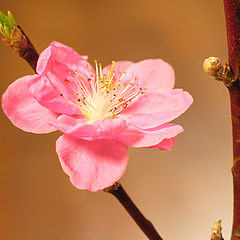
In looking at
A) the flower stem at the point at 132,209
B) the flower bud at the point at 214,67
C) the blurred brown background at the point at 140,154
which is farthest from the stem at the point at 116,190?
the blurred brown background at the point at 140,154

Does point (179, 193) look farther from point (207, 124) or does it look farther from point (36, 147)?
point (36, 147)

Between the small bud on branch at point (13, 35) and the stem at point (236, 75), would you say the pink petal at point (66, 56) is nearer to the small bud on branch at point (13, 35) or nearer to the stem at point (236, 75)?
the small bud on branch at point (13, 35)

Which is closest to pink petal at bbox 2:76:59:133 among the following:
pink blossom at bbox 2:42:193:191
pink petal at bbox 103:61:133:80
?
pink blossom at bbox 2:42:193:191

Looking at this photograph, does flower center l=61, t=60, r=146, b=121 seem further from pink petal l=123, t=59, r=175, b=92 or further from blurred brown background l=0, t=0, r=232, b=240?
blurred brown background l=0, t=0, r=232, b=240

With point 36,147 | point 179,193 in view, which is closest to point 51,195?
point 36,147

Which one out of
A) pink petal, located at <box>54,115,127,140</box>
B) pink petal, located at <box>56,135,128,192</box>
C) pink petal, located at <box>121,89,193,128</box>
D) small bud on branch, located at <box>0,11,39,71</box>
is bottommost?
pink petal, located at <box>121,89,193,128</box>

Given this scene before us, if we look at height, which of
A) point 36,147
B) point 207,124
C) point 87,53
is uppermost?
point 87,53
